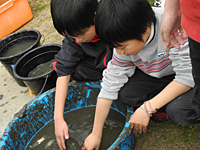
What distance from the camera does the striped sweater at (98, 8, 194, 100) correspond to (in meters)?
1.08

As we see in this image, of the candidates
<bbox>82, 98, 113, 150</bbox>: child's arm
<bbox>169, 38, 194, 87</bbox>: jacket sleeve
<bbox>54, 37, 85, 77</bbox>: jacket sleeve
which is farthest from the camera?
<bbox>54, 37, 85, 77</bbox>: jacket sleeve

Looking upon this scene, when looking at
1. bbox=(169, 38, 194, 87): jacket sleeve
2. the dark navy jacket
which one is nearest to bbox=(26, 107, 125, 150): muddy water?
the dark navy jacket

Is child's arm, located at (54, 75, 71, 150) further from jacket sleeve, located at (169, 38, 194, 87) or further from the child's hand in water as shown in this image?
jacket sleeve, located at (169, 38, 194, 87)

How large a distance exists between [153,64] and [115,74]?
0.24 m

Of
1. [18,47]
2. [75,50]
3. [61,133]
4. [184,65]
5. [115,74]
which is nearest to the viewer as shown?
[184,65]

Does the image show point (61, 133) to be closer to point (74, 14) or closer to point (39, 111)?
point (39, 111)

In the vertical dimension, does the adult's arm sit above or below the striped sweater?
above

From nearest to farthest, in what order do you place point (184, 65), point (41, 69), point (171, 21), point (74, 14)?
point (171, 21) < point (184, 65) < point (74, 14) < point (41, 69)

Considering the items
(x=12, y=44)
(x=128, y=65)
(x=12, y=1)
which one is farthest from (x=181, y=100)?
(x=12, y=1)

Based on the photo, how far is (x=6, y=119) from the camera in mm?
1932

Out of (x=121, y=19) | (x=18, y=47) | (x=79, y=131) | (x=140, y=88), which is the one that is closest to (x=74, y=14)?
(x=121, y=19)

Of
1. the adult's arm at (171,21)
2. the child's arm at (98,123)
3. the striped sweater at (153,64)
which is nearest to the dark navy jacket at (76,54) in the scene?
the striped sweater at (153,64)

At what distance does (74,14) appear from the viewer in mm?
1243

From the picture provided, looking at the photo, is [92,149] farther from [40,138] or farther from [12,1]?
[12,1]
